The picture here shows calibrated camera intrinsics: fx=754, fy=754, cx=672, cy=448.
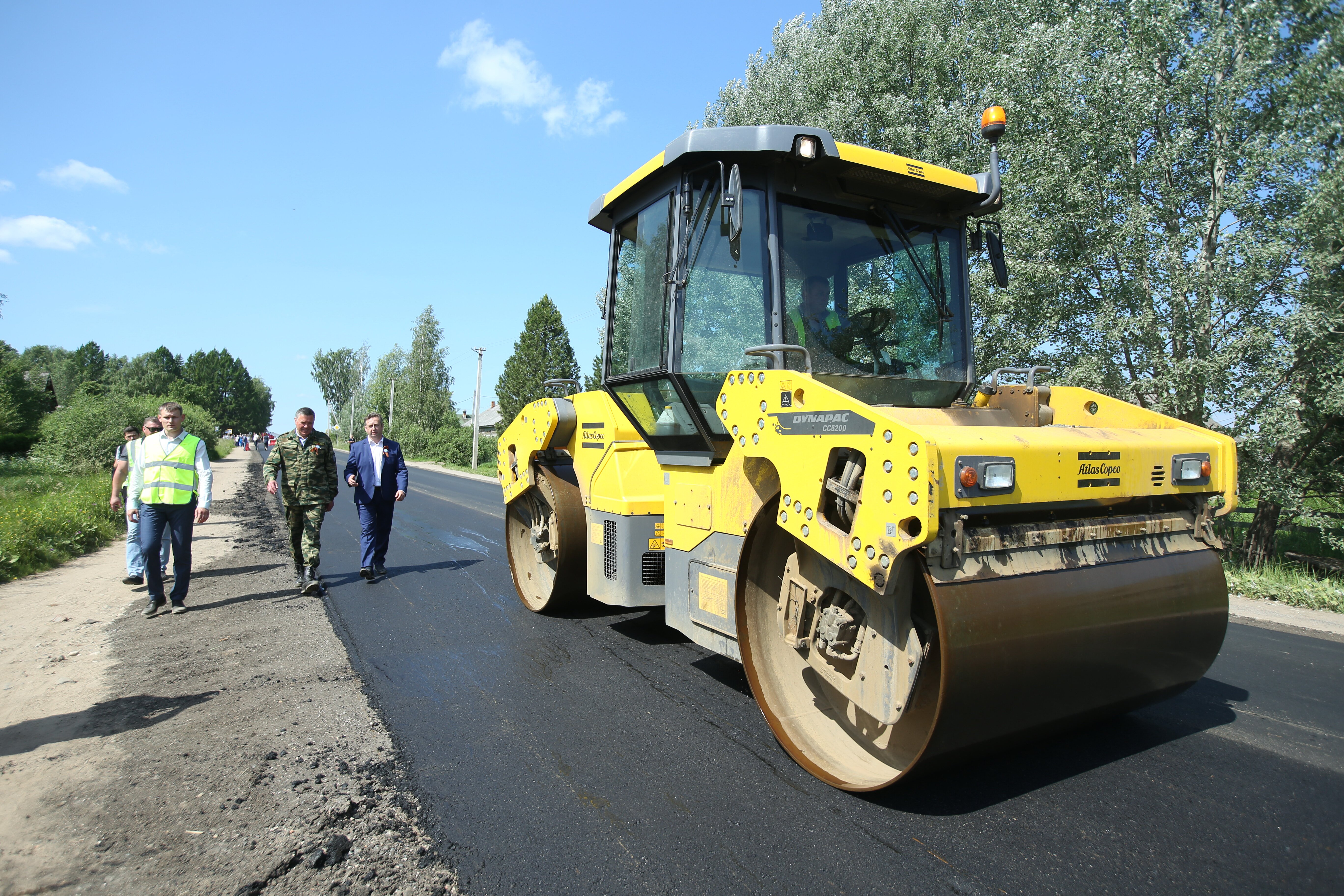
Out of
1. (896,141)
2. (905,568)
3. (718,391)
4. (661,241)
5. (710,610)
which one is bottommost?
(710,610)

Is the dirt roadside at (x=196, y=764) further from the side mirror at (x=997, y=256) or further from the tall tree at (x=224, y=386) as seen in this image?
the tall tree at (x=224, y=386)

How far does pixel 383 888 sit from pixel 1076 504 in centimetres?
284

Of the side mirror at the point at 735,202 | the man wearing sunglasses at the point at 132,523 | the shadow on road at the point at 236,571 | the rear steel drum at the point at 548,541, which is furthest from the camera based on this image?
the shadow on road at the point at 236,571

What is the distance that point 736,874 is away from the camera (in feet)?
8.14

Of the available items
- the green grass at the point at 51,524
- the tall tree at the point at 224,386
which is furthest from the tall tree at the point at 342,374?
the green grass at the point at 51,524

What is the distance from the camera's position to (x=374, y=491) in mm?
7508

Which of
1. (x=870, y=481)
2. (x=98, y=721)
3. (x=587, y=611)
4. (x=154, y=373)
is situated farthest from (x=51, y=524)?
(x=154, y=373)

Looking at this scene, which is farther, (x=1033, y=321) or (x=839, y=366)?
(x=1033, y=321)

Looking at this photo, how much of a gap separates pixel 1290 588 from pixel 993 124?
627 centimetres

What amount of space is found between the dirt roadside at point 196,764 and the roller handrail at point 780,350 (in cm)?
233

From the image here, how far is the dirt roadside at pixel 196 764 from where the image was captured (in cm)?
252

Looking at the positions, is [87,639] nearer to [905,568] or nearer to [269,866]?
[269,866]

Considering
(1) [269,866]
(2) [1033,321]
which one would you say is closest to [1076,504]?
(1) [269,866]

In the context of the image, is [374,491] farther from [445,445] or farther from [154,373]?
[154,373]
